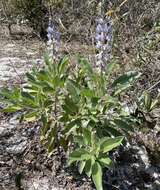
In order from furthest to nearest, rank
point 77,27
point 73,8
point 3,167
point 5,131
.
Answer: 1. point 73,8
2. point 77,27
3. point 5,131
4. point 3,167

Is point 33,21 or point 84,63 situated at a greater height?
point 33,21

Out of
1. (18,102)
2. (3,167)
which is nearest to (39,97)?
(18,102)

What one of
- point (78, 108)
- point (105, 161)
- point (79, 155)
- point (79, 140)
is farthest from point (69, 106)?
point (105, 161)

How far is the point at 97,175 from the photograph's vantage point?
302cm

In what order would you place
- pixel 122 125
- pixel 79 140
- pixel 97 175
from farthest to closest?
pixel 122 125
pixel 79 140
pixel 97 175

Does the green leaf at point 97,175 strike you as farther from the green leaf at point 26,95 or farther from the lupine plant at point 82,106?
the green leaf at point 26,95

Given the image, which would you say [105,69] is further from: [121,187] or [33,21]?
[33,21]

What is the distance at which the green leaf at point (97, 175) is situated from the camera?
2992 millimetres

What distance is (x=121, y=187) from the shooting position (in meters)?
3.57

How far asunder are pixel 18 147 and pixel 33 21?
10.9ft

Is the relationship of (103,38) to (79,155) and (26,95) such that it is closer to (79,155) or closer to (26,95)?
(26,95)

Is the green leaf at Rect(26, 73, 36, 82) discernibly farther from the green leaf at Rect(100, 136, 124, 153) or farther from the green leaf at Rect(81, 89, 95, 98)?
the green leaf at Rect(100, 136, 124, 153)

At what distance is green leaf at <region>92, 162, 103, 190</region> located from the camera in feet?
9.82

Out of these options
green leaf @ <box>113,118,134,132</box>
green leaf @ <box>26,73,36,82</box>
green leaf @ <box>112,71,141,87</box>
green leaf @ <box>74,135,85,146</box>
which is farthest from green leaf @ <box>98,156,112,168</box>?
green leaf @ <box>26,73,36,82</box>
